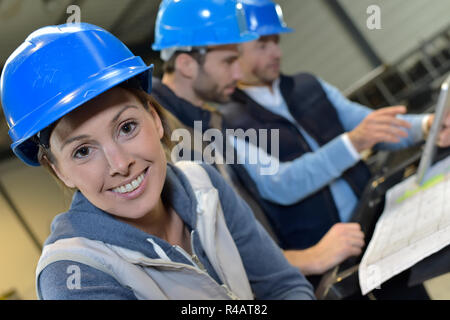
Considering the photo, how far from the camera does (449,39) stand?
3.88m

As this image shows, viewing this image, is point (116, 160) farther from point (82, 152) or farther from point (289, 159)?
point (289, 159)

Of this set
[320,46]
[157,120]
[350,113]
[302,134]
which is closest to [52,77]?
[157,120]

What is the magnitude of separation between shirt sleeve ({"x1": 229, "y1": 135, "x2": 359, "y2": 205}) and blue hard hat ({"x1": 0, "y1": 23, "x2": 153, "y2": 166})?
3.28 ft

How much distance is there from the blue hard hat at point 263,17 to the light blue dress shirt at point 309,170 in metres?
0.28

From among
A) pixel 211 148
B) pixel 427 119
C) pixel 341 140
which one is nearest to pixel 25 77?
pixel 211 148

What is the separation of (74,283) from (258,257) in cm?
52

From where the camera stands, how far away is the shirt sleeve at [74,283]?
66 centimetres

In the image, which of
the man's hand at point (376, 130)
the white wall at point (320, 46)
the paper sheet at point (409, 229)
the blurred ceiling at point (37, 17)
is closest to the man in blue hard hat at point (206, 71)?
the paper sheet at point (409, 229)

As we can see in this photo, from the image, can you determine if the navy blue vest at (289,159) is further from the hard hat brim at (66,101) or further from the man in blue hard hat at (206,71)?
the hard hat brim at (66,101)

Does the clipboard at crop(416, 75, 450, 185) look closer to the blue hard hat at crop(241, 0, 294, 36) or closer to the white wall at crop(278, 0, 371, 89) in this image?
the blue hard hat at crop(241, 0, 294, 36)

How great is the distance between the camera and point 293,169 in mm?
1631

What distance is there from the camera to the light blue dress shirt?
1.56m

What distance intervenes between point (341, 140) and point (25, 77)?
117 cm
